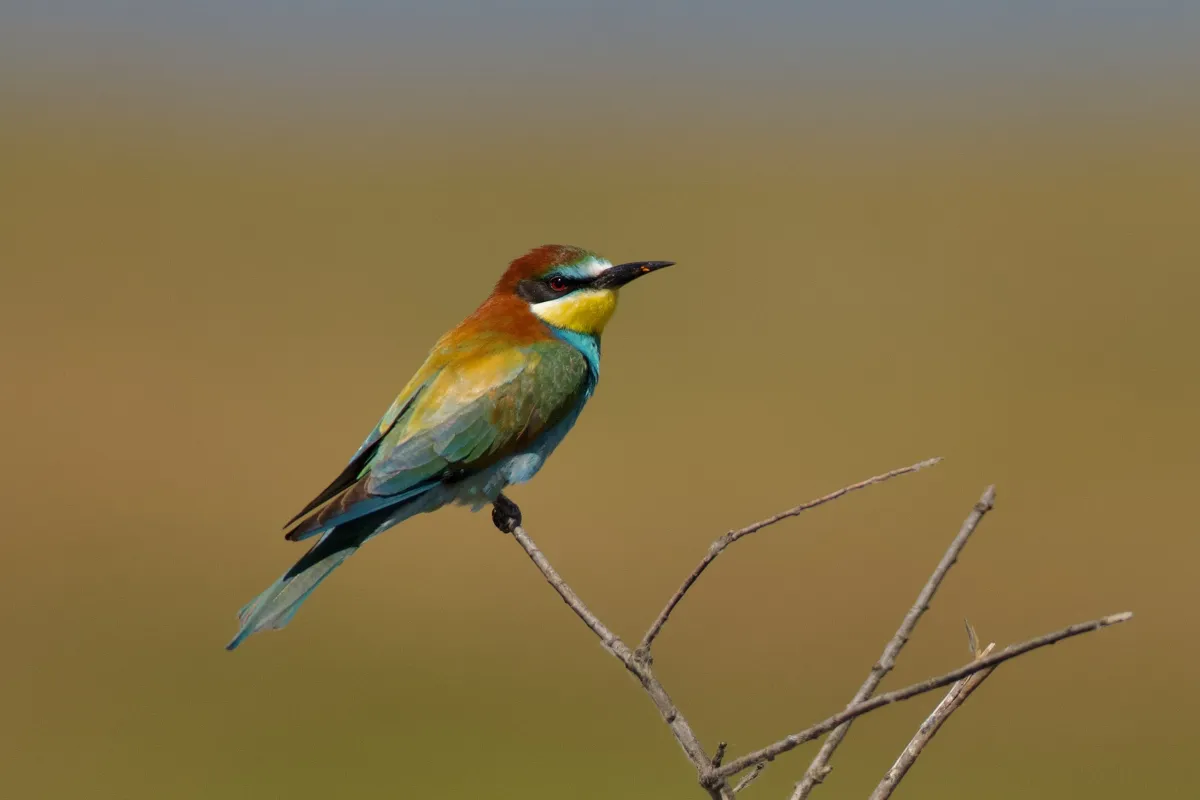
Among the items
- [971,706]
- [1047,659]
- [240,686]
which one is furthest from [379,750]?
[1047,659]

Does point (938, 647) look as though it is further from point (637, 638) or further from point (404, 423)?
point (404, 423)

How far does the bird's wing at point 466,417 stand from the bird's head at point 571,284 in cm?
9

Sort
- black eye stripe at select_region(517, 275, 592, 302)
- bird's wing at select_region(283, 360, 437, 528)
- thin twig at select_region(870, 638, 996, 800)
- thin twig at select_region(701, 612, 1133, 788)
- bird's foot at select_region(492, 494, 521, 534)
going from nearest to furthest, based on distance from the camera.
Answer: thin twig at select_region(701, 612, 1133, 788) → thin twig at select_region(870, 638, 996, 800) → bird's wing at select_region(283, 360, 437, 528) → bird's foot at select_region(492, 494, 521, 534) → black eye stripe at select_region(517, 275, 592, 302)

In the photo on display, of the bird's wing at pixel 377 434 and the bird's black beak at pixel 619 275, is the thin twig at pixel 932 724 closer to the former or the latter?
the bird's wing at pixel 377 434

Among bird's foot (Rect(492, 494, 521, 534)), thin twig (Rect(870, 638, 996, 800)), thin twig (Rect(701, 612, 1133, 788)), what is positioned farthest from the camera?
bird's foot (Rect(492, 494, 521, 534))

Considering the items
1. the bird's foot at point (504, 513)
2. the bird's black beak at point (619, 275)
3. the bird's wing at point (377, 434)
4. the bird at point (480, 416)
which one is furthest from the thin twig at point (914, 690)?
the bird's black beak at point (619, 275)

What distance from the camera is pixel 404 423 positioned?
2.97m

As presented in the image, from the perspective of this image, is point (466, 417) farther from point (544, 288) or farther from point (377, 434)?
point (544, 288)

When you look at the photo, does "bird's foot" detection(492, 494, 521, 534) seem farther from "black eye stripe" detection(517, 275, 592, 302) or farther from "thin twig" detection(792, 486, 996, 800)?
"thin twig" detection(792, 486, 996, 800)

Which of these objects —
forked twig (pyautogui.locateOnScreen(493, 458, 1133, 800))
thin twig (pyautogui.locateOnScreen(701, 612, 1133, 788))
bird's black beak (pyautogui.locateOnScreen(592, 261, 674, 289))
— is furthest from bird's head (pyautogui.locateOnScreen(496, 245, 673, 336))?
thin twig (pyautogui.locateOnScreen(701, 612, 1133, 788))

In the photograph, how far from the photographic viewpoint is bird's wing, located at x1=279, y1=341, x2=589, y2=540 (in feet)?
9.32

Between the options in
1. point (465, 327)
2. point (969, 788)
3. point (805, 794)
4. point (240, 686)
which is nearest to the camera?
point (805, 794)

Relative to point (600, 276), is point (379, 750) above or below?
below

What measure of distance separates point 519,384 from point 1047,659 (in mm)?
A: 8113
